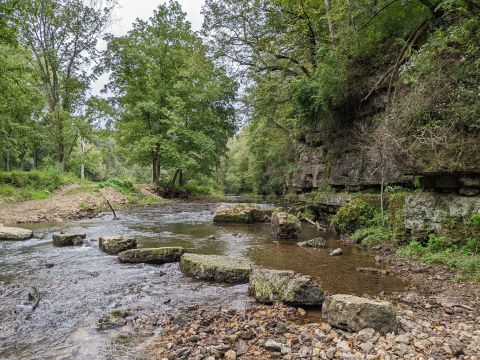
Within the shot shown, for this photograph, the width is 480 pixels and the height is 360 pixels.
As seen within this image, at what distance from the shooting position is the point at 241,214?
14.6m

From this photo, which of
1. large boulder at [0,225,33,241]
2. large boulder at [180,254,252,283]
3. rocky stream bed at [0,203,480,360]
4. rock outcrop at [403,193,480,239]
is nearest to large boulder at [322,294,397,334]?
rocky stream bed at [0,203,480,360]

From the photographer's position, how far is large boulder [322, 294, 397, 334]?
12.4 feet

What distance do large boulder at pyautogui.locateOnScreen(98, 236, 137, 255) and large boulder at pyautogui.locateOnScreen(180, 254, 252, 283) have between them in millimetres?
2553

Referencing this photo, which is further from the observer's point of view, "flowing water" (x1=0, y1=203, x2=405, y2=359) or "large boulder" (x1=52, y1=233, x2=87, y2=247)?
"large boulder" (x1=52, y1=233, x2=87, y2=247)

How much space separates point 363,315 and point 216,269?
317cm

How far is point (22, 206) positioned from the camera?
1518cm

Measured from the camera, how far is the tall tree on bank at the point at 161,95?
25.5 meters

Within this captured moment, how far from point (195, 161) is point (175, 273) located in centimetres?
1973

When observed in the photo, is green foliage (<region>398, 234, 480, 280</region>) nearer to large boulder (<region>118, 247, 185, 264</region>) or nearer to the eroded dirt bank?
large boulder (<region>118, 247, 185, 264</region>)

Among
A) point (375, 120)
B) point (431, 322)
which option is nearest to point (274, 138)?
point (375, 120)

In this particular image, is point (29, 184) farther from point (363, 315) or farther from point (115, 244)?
point (363, 315)

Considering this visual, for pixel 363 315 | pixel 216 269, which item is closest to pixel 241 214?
pixel 216 269

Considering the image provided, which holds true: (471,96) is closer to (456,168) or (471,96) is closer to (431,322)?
(456,168)

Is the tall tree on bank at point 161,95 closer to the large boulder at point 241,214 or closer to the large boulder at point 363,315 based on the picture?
the large boulder at point 241,214
